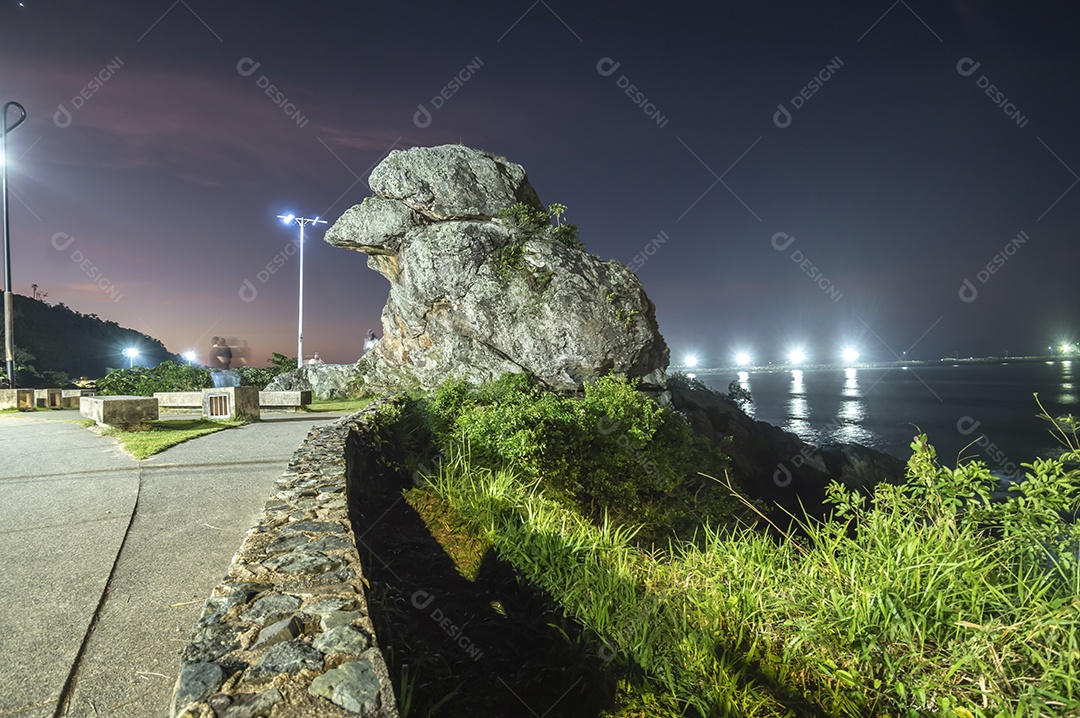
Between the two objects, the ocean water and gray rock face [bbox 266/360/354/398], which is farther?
the ocean water

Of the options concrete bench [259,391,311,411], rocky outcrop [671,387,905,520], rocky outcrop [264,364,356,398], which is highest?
rocky outcrop [264,364,356,398]

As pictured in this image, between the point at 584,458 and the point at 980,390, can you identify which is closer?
the point at 584,458

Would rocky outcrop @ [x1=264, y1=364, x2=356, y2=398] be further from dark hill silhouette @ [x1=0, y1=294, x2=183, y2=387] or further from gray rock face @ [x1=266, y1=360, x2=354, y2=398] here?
dark hill silhouette @ [x1=0, y1=294, x2=183, y2=387]

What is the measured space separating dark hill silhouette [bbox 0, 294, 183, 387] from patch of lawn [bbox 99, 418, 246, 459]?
2020 inches

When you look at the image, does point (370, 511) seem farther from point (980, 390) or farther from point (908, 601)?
point (980, 390)

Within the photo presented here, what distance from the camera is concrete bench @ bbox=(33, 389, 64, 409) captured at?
56.1ft

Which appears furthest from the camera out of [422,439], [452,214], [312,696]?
[452,214]

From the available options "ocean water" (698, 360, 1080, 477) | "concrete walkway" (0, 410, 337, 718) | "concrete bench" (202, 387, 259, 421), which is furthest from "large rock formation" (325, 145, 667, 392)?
"ocean water" (698, 360, 1080, 477)

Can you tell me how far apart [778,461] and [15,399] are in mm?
32671

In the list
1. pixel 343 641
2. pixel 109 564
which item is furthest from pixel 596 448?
pixel 343 641

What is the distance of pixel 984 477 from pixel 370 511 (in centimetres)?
591

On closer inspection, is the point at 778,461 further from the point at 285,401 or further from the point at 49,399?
the point at 49,399

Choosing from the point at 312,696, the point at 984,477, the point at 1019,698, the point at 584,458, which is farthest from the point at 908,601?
the point at 584,458

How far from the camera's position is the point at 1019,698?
7.95ft
